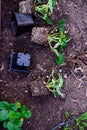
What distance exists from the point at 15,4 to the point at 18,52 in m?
0.38

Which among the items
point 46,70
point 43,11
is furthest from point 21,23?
point 46,70

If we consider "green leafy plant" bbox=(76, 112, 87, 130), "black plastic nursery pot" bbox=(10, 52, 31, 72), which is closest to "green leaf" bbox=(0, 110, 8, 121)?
"black plastic nursery pot" bbox=(10, 52, 31, 72)

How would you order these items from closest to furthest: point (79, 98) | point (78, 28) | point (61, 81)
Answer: point (61, 81), point (79, 98), point (78, 28)

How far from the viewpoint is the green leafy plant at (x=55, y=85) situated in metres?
2.17

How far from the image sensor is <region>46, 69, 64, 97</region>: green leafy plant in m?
2.17

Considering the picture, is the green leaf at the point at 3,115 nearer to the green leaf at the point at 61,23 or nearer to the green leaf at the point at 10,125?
the green leaf at the point at 10,125

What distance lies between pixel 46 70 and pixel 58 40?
235mm

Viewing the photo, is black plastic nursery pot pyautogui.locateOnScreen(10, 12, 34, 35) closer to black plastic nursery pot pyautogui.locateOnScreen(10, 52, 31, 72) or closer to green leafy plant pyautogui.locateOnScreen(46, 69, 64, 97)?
black plastic nursery pot pyautogui.locateOnScreen(10, 52, 31, 72)

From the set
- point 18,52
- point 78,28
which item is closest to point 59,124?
point 18,52

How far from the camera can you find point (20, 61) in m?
2.19

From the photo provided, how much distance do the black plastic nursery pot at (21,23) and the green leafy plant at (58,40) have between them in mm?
174

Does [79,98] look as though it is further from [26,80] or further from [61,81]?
[26,80]

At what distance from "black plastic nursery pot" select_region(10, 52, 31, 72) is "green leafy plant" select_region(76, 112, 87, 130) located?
1.64 feet

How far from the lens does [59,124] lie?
7.17 feet
